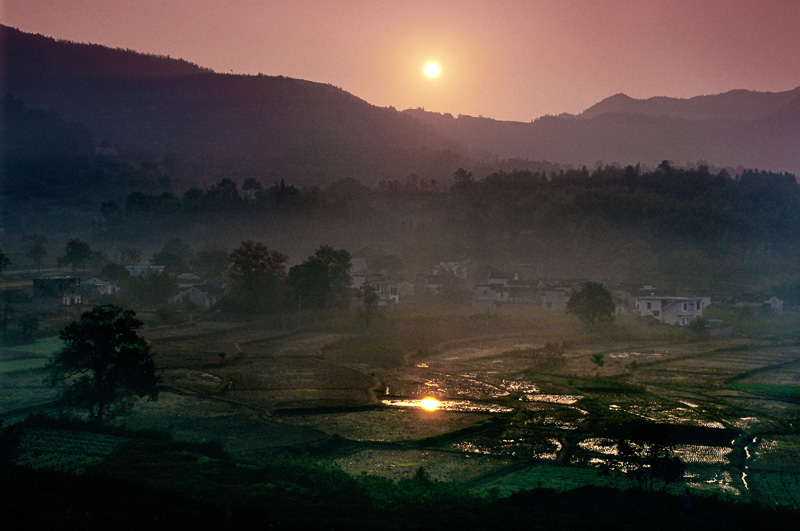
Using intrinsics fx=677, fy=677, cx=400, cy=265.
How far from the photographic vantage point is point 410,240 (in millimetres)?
66125

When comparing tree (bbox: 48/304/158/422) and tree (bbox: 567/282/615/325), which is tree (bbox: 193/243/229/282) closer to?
tree (bbox: 567/282/615/325)

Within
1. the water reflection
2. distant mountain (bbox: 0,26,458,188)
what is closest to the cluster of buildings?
the water reflection

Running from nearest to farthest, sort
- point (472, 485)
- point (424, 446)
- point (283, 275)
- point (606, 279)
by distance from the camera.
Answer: point (472, 485) → point (424, 446) → point (283, 275) → point (606, 279)

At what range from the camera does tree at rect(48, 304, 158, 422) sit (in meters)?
16.5

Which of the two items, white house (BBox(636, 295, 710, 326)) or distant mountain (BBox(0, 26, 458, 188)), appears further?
distant mountain (BBox(0, 26, 458, 188))

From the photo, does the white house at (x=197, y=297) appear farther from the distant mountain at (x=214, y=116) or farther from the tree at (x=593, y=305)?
the distant mountain at (x=214, y=116)

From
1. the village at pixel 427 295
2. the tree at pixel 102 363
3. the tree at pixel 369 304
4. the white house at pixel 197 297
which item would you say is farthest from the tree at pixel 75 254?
the tree at pixel 102 363

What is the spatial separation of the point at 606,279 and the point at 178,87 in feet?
385

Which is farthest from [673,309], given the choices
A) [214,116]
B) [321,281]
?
[214,116]

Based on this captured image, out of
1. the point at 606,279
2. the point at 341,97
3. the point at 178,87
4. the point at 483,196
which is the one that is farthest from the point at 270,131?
the point at 606,279

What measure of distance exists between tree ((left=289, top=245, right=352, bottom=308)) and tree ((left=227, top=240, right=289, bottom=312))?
3.62 ft

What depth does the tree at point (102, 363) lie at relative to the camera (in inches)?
649

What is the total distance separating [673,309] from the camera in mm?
36938

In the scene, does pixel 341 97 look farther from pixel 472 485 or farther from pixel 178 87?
pixel 472 485
